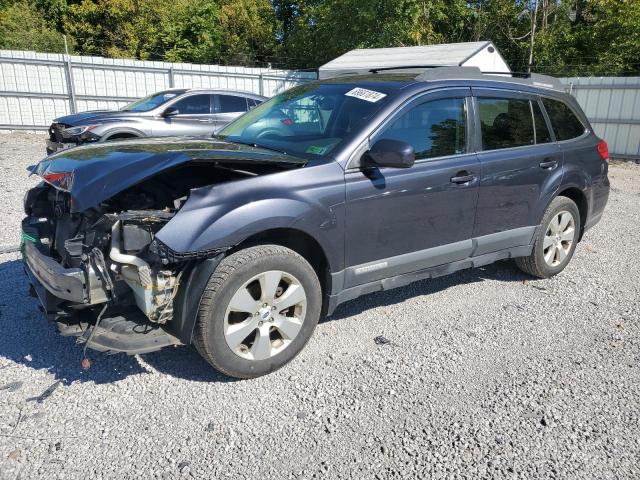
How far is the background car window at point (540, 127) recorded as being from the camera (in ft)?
16.0

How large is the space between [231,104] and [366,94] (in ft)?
26.8

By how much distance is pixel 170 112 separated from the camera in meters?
10.7

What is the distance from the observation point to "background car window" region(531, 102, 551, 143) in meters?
4.88

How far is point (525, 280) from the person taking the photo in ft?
17.4

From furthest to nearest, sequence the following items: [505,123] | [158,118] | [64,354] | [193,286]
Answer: [158,118], [505,123], [64,354], [193,286]

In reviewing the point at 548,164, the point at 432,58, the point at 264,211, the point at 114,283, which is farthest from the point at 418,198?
the point at 432,58

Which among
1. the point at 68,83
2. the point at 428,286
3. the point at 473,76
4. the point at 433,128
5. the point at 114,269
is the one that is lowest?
the point at 428,286

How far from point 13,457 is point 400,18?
23.7m

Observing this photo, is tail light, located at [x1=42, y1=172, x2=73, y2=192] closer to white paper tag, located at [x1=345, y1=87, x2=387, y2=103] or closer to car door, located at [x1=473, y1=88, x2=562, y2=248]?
white paper tag, located at [x1=345, y1=87, x2=387, y2=103]

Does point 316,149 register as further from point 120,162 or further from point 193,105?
point 193,105

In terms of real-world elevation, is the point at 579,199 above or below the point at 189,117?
below

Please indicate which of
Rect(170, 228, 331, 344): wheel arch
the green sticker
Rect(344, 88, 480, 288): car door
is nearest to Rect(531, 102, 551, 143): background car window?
Rect(344, 88, 480, 288): car door

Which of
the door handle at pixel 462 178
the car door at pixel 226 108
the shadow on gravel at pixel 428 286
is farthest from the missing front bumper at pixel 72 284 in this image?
the car door at pixel 226 108

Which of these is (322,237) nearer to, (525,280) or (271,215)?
(271,215)
